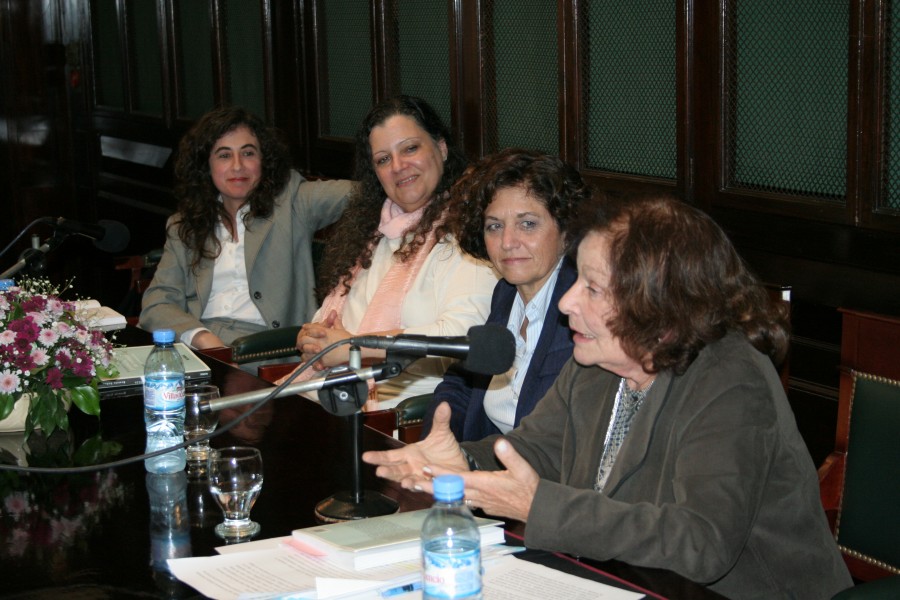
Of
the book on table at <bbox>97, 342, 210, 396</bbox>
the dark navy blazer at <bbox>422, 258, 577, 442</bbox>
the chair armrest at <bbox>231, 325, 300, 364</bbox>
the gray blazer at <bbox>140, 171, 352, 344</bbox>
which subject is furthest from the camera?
the gray blazer at <bbox>140, 171, 352, 344</bbox>

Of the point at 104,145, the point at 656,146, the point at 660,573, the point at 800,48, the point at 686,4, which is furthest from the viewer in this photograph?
the point at 104,145

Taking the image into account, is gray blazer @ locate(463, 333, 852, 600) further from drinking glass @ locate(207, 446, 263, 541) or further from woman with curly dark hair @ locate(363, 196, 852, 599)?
drinking glass @ locate(207, 446, 263, 541)

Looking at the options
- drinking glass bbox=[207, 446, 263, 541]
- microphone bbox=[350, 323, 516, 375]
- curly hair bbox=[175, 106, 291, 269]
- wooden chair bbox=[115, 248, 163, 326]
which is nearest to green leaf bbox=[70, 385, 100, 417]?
drinking glass bbox=[207, 446, 263, 541]

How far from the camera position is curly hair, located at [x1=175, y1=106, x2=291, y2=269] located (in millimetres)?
3879

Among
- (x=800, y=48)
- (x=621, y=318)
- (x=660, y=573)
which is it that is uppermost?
(x=800, y=48)

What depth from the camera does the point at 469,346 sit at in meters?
1.55

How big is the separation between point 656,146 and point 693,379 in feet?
5.56

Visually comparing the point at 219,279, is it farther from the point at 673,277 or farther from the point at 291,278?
the point at 673,277

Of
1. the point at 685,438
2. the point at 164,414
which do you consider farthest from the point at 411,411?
the point at 685,438

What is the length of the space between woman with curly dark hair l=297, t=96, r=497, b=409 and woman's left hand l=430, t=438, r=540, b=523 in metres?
1.24

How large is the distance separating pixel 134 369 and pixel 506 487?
147cm

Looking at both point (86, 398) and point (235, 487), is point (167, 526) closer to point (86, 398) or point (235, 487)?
point (235, 487)

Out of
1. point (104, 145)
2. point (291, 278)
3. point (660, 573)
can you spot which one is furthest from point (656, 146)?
point (104, 145)

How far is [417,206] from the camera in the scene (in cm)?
328
